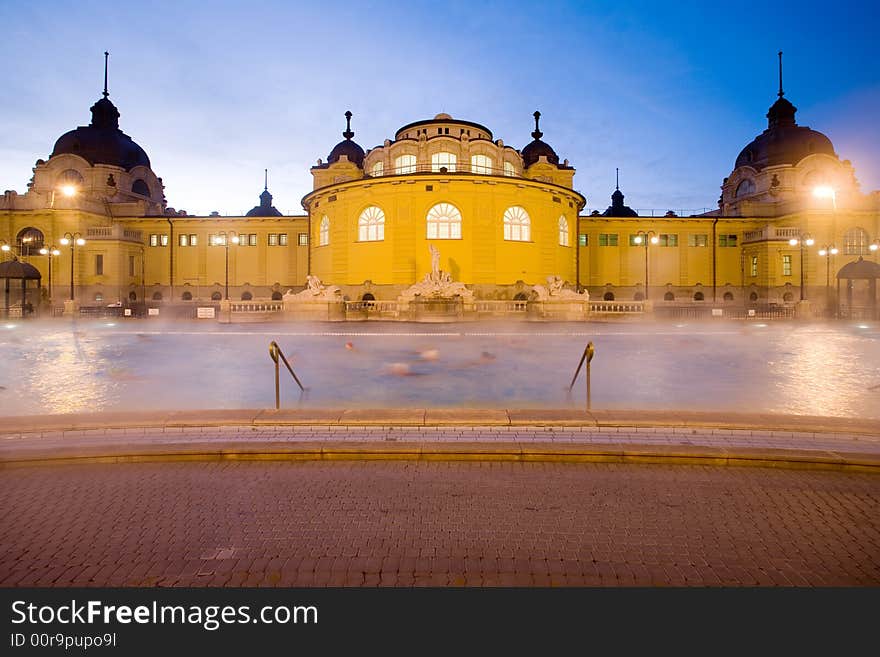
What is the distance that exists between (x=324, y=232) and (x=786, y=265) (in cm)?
4308

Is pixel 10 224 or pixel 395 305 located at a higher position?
pixel 10 224

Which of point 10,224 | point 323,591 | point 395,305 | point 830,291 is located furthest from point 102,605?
point 10,224

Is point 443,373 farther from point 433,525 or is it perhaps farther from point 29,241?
point 29,241

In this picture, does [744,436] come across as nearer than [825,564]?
No

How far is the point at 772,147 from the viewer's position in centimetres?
5506

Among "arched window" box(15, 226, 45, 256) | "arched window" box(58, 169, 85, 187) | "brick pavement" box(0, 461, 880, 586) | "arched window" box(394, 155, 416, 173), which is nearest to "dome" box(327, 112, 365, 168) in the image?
"arched window" box(394, 155, 416, 173)

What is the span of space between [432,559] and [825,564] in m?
2.81

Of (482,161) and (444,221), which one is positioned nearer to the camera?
(444,221)

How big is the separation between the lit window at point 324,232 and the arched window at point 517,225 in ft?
51.8

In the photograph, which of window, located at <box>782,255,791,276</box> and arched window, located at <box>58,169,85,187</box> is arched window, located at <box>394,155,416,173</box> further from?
window, located at <box>782,255,791,276</box>

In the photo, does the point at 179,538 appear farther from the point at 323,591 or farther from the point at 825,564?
the point at 825,564

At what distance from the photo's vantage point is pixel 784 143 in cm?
5425

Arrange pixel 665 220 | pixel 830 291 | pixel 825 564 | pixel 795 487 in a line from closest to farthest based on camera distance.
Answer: pixel 825 564 < pixel 795 487 < pixel 830 291 < pixel 665 220

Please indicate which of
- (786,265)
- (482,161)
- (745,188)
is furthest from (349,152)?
(786,265)
